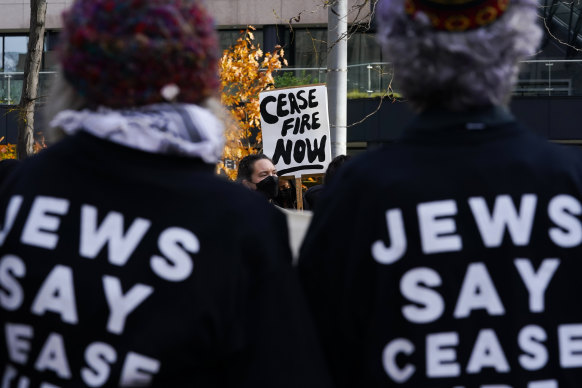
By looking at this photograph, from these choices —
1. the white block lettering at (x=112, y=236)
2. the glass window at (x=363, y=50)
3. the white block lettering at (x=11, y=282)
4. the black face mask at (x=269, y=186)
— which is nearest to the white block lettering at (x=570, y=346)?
the white block lettering at (x=112, y=236)

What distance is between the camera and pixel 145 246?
1.76 m

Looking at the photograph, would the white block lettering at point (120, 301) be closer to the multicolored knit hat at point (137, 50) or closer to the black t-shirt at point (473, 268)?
the multicolored knit hat at point (137, 50)

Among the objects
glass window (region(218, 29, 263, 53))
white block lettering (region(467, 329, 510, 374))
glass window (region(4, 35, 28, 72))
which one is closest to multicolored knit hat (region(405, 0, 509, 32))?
white block lettering (region(467, 329, 510, 374))

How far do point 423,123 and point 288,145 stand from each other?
6773 mm

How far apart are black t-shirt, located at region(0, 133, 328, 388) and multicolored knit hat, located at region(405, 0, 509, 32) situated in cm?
58

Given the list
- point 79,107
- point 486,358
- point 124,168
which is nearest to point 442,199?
point 486,358

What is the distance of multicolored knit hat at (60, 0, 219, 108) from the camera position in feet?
5.78

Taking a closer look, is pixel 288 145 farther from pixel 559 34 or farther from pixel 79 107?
pixel 559 34

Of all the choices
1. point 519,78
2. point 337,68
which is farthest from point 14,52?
point 337,68

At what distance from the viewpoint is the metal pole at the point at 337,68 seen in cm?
817

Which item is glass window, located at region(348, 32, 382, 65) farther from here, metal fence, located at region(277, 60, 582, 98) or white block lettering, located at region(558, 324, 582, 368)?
white block lettering, located at region(558, 324, 582, 368)

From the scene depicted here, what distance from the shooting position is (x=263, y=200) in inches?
72.2

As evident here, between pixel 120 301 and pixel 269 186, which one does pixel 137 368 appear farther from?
pixel 269 186

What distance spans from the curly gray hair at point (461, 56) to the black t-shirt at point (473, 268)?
0.13m
